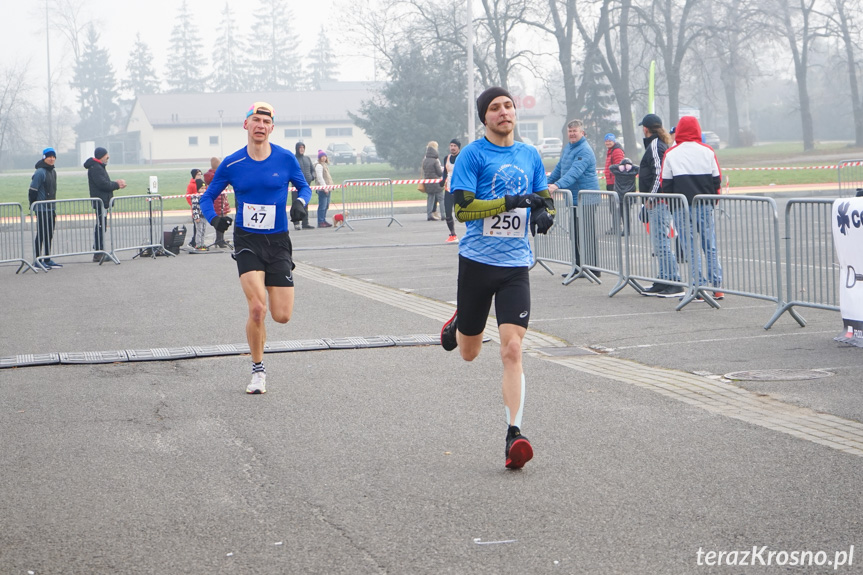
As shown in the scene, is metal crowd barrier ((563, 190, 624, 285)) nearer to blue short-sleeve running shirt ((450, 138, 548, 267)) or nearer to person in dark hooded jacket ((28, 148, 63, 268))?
blue short-sleeve running shirt ((450, 138, 548, 267))

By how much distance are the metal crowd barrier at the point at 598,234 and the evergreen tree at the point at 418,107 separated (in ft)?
141

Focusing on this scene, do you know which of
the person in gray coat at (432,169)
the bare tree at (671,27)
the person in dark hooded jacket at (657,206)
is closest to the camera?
the person in dark hooded jacket at (657,206)

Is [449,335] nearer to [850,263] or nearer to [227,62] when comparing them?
[850,263]

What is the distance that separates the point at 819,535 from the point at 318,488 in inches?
89.8

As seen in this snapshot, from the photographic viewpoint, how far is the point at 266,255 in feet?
25.7

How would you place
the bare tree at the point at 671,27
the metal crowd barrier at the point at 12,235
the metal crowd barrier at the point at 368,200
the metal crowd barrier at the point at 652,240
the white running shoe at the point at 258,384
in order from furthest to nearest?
the bare tree at the point at 671,27 < the metal crowd barrier at the point at 368,200 < the metal crowd barrier at the point at 12,235 < the metal crowd barrier at the point at 652,240 < the white running shoe at the point at 258,384

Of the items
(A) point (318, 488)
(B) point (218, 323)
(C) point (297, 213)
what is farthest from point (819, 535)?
(B) point (218, 323)

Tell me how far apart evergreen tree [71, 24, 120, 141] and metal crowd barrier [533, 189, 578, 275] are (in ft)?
403

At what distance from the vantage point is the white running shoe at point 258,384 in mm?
7613

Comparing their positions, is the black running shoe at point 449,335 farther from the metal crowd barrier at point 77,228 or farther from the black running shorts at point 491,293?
the metal crowd barrier at point 77,228

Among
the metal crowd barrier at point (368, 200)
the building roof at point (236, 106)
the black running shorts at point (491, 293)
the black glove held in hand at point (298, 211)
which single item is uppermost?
the building roof at point (236, 106)

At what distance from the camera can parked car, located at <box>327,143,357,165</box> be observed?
3565 inches

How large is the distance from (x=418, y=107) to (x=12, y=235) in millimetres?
40418

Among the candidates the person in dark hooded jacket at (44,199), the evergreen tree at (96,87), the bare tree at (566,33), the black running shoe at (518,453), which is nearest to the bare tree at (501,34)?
the bare tree at (566,33)
